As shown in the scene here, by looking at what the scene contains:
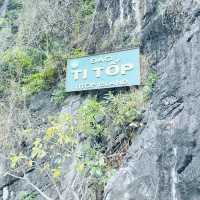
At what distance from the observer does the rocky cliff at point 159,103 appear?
3533 mm

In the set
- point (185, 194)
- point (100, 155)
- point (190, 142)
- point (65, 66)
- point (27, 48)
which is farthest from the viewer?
point (27, 48)

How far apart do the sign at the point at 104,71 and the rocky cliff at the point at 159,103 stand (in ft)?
0.66

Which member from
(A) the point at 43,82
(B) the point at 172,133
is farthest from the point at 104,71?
(B) the point at 172,133

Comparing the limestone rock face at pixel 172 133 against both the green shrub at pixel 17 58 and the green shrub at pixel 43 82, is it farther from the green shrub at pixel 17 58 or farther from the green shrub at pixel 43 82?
the green shrub at pixel 17 58

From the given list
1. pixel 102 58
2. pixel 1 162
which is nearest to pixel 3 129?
pixel 1 162

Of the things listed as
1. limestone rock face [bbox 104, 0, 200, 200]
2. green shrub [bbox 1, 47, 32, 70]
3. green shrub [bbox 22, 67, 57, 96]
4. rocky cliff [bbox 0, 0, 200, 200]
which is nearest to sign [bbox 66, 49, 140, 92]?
rocky cliff [bbox 0, 0, 200, 200]

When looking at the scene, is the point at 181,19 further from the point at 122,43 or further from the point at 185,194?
the point at 185,194

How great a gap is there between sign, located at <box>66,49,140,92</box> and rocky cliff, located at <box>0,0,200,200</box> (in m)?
0.20

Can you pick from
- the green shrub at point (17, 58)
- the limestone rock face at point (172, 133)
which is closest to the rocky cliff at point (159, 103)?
the limestone rock face at point (172, 133)

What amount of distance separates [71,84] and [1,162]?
5.05ft

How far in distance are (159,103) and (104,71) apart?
143 centimetres

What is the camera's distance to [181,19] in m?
5.05

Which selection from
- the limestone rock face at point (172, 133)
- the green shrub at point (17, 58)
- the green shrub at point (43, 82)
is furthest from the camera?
the green shrub at point (17, 58)

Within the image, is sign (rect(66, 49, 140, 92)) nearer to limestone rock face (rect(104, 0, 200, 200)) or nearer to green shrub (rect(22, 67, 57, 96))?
limestone rock face (rect(104, 0, 200, 200))
